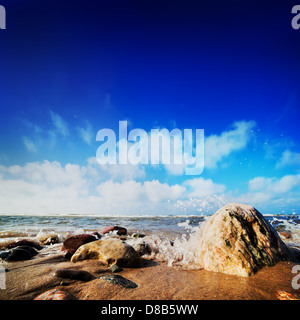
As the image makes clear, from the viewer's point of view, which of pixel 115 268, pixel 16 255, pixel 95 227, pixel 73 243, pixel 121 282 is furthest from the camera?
pixel 95 227

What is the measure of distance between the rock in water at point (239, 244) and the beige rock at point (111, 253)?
144 cm

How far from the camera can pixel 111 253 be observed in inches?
137

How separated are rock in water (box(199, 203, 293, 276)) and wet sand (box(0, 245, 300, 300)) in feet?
0.45

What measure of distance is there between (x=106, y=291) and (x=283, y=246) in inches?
139

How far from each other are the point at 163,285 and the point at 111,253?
4.73ft

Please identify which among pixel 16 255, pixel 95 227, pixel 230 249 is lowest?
pixel 95 227

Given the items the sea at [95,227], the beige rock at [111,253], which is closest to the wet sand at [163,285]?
the beige rock at [111,253]

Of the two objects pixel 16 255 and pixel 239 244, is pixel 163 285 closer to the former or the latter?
pixel 239 244

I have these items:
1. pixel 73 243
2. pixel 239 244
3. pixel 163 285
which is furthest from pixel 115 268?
pixel 239 244

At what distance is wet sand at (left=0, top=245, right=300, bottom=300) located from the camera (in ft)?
6.81

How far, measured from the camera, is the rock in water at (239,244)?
2824 millimetres

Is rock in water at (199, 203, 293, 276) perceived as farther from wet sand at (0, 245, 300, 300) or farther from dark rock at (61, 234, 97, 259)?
dark rock at (61, 234, 97, 259)

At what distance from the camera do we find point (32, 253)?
4301 millimetres
